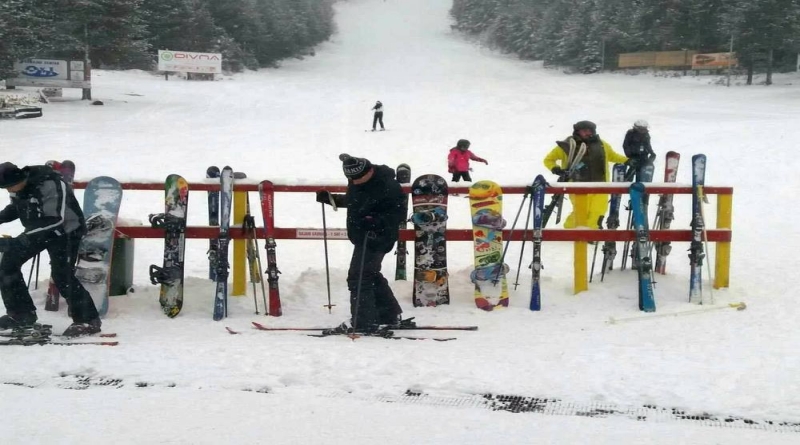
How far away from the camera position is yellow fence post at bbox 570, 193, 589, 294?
7.38 m

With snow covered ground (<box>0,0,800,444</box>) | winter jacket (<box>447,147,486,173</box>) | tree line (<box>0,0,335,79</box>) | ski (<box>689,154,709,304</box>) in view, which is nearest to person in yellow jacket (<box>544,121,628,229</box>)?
snow covered ground (<box>0,0,800,444</box>)

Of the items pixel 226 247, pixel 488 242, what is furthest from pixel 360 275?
pixel 488 242

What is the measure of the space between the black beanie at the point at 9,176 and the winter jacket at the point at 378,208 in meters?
2.47

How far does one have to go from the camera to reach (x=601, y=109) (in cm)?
3544

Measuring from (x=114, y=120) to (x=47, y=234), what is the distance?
24.5 m

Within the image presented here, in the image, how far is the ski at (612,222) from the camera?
7.98m

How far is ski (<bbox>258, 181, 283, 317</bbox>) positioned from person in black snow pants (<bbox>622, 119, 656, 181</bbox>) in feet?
15.1

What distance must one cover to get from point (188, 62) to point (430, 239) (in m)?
45.7

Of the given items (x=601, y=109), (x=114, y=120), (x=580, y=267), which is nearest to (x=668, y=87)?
(x=601, y=109)

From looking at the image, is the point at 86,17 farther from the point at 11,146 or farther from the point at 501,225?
the point at 501,225

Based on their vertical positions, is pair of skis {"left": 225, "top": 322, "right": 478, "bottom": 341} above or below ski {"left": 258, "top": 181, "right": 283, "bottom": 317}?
below

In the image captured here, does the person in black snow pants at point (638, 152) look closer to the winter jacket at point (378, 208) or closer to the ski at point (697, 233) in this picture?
the ski at point (697, 233)

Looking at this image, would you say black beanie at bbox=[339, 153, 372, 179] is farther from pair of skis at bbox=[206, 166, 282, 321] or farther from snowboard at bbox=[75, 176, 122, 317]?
snowboard at bbox=[75, 176, 122, 317]

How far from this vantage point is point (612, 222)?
28.5ft
